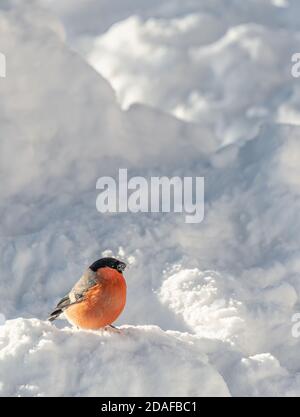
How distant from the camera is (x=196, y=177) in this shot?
611cm

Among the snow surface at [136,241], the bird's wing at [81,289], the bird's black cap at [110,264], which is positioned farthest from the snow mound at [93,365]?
the bird's black cap at [110,264]

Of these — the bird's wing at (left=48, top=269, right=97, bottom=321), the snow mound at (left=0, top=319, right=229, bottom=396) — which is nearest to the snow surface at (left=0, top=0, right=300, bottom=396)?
the snow mound at (left=0, top=319, right=229, bottom=396)

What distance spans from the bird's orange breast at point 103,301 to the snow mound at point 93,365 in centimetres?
7

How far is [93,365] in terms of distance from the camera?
11.1 feet

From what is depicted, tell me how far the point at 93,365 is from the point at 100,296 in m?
0.32

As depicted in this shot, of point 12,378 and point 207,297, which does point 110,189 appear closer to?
point 207,297

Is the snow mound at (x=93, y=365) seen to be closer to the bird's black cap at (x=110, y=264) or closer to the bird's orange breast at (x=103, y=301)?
the bird's orange breast at (x=103, y=301)

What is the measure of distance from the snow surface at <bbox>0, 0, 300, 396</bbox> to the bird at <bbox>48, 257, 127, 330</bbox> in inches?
3.4

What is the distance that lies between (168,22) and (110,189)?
16.3 feet

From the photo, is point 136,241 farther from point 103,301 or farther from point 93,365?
point 93,365

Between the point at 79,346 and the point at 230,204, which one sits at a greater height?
the point at 230,204
